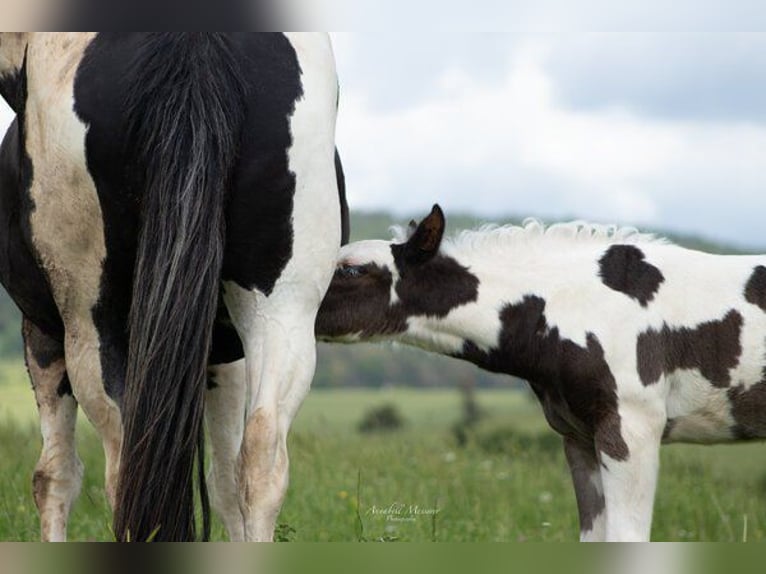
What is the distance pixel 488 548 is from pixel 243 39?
201cm

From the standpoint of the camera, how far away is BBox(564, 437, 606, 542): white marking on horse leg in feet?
19.0

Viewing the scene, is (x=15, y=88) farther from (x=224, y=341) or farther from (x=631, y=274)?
(x=631, y=274)

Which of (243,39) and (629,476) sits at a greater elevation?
(243,39)

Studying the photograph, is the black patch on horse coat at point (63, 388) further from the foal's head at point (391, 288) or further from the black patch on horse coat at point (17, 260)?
the foal's head at point (391, 288)

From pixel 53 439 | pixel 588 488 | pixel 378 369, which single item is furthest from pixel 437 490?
pixel 378 369

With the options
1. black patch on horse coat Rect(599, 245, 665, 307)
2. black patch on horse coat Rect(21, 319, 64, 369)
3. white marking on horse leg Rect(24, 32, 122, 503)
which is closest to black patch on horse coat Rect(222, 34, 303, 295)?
white marking on horse leg Rect(24, 32, 122, 503)

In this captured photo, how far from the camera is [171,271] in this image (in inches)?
161

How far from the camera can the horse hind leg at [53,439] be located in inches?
206

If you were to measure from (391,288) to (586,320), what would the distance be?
Answer: 0.98 metres

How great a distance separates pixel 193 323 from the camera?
13.5 feet

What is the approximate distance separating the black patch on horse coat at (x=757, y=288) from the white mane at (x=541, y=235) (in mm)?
513

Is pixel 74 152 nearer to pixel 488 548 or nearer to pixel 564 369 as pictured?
pixel 488 548

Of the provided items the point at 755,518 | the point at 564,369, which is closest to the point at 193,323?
the point at 564,369

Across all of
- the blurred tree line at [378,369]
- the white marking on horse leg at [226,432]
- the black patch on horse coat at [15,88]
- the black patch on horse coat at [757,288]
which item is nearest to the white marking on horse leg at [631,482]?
the black patch on horse coat at [757,288]
